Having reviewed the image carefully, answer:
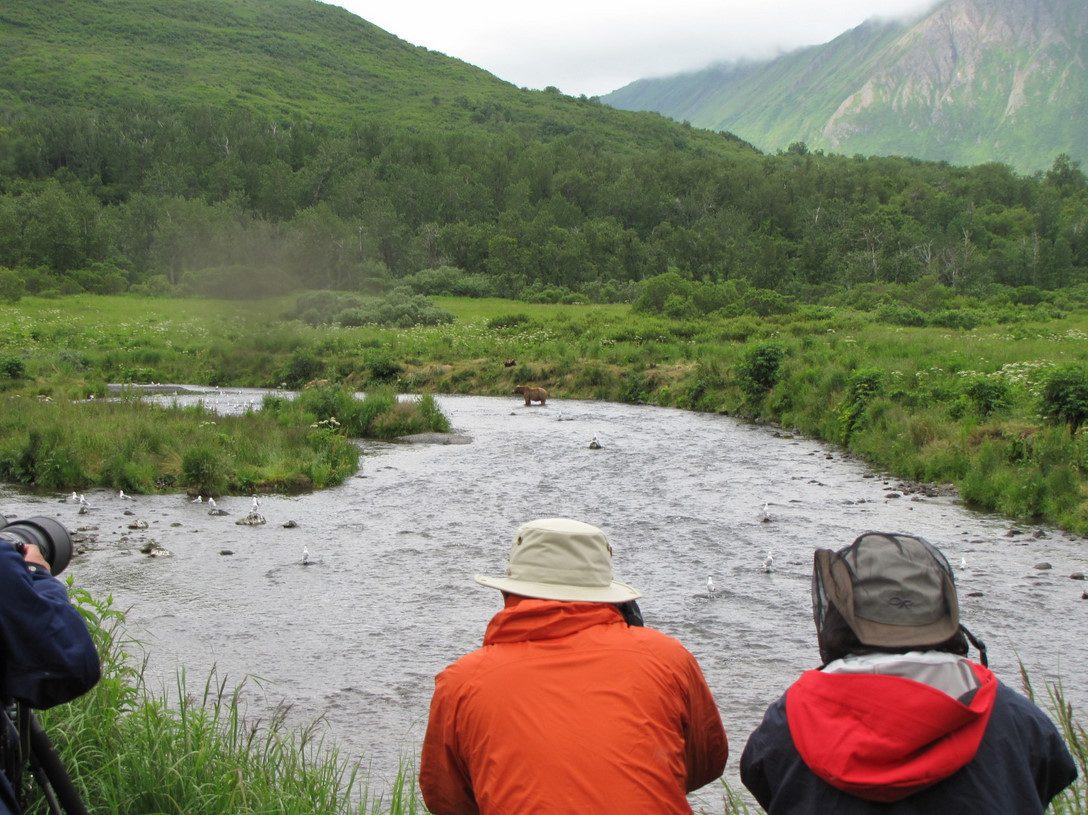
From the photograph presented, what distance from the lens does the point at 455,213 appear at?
11025cm

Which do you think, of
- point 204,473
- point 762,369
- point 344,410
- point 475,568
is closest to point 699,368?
point 762,369

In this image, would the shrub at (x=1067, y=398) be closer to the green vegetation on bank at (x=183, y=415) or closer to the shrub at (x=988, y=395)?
the shrub at (x=988, y=395)

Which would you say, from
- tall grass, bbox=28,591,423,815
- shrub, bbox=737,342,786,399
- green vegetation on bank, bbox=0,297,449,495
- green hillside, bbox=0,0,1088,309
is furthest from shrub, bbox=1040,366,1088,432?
green hillside, bbox=0,0,1088,309

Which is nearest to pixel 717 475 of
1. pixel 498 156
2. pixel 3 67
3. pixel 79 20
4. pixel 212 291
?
pixel 212 291

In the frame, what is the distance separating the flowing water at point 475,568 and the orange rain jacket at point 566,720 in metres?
3.47

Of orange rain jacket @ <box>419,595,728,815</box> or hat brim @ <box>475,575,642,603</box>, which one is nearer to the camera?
orange rain jacket @ <box>419,595,728,815</box>

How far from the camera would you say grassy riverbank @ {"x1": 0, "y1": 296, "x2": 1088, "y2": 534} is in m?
16.7

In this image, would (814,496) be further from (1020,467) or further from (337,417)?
(337,417)

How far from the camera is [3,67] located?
Result: 529ft

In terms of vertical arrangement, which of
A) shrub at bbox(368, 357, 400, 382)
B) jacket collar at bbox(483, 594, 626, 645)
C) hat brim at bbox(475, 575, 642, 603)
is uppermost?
hat brim at bbox(475, 575, 642, 603)

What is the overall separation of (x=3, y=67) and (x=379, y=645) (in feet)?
601

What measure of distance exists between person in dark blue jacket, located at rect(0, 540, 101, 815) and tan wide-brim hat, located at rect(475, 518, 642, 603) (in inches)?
52.3

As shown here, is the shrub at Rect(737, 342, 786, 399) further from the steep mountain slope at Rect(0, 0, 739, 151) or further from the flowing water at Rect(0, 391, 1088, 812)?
the steep mountain slope at Rect(0, 0, 739, 151)

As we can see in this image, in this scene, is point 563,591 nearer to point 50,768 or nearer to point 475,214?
point 50,768
